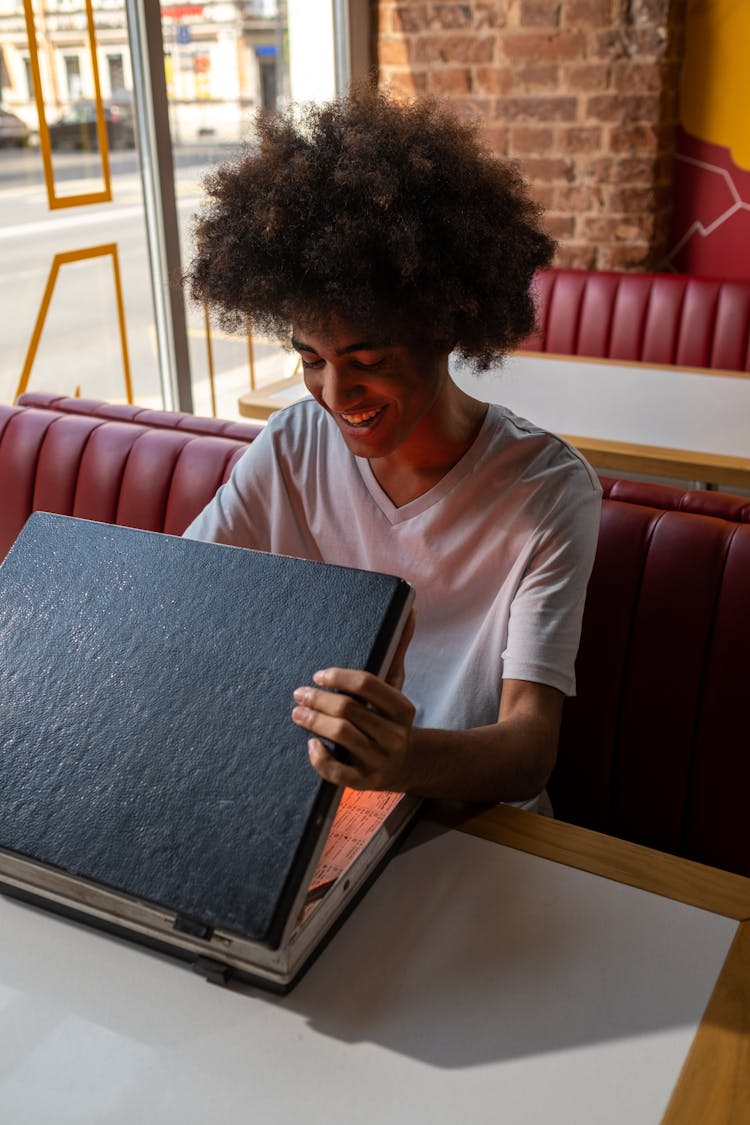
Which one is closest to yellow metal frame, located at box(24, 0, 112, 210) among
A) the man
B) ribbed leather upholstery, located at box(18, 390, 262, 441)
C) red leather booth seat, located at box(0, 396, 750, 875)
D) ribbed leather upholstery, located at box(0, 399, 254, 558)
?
ribbed leather upholstery, located at box(18, 390, 262, 441)

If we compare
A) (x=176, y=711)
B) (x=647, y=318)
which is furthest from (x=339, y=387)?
(x=647, y=318)

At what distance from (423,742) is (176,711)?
192 millimetres

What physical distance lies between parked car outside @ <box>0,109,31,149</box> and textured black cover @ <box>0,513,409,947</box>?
1.85 metres

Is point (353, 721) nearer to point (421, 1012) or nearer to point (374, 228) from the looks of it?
point (421, 1012)

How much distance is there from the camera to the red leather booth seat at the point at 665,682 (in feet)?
4.09

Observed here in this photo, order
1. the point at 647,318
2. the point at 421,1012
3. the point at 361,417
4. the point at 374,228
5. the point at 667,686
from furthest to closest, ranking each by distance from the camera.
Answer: the point at 647,318
the point at 667,686
the point at 361,417
the point at 374,228
the point at 421,1012

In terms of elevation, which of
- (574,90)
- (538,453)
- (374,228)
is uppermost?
(574,90)

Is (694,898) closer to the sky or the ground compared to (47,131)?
closer to the ground

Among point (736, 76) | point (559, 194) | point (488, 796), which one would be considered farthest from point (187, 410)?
point (488, 796)

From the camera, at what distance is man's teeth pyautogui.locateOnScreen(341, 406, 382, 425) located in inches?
41.1

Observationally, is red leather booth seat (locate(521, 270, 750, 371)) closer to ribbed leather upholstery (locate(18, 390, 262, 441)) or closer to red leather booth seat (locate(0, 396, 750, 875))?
ribbed leather upholstery (locate(18, 390, 262, 441))

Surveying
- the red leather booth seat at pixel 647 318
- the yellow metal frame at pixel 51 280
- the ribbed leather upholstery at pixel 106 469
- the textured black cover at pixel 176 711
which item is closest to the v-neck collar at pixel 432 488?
the textured black cover at pixel 176 711

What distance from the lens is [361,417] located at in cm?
105

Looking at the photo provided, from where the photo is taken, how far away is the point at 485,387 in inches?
96.4
